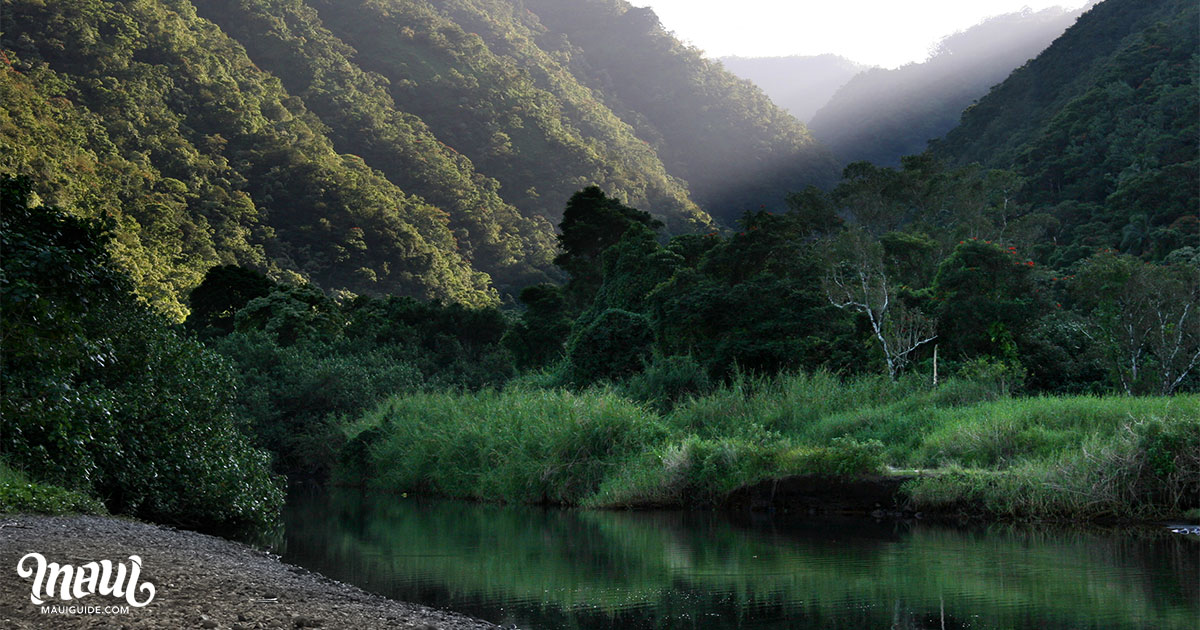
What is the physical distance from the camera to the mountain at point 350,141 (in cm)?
5500

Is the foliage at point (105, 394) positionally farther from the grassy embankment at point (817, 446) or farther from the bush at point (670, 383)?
the bush at point (670, 383)

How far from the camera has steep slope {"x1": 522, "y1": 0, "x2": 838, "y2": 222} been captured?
96.5 m

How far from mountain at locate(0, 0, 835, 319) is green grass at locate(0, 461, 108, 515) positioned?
35950 millimetres

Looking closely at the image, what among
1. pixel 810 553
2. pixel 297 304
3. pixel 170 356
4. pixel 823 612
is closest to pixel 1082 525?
pixel 810 553

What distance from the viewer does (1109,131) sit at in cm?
6059

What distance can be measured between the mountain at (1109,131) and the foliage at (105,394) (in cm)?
4026

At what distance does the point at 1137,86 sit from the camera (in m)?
62.8

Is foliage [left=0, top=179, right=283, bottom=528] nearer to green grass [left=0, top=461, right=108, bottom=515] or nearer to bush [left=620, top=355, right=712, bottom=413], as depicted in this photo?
green grass [left=0, top=461, right=108, bottom=515]

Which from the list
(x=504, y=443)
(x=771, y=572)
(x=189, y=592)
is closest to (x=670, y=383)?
(x=504, y=443)

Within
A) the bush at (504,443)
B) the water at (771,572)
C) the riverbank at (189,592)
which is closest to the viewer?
the riverbank at (189,592)

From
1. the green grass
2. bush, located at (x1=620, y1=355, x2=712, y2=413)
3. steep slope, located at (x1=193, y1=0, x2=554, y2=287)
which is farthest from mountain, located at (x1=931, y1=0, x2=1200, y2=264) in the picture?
the green grass

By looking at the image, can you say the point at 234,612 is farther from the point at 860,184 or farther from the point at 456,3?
the point at 456,3

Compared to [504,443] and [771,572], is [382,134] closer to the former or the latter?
[504,443]

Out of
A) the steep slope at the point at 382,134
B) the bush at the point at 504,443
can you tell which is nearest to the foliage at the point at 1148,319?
the bush at the point at 504,443
